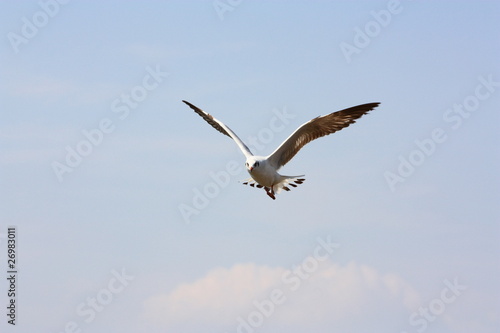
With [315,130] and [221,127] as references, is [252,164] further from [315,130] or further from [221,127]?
[221,127]

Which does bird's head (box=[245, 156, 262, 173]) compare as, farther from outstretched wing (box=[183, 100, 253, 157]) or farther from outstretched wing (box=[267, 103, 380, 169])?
outstretched wing (box=[183, 100, 253, 157])

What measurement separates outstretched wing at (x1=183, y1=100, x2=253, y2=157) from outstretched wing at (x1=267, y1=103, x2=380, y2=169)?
0.74 metres

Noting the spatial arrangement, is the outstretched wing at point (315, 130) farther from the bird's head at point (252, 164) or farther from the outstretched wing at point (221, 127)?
the outstretched wing at point (221, 127)

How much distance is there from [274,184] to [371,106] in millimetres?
2936

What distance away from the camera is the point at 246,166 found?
811 inches

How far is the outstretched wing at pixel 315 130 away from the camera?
69.0ft

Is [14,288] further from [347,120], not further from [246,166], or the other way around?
[347,120]

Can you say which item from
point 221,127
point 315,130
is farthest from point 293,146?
point 221,127

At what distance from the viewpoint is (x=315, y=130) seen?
21266 mm

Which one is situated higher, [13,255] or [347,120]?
[13,255]

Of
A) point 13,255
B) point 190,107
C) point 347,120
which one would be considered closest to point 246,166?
point 347,120

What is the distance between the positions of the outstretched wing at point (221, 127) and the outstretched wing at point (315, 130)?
74 centimetres

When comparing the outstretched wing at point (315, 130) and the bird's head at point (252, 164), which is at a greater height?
the bird's head at point (252, 164)

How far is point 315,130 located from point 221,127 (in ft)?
9.28
